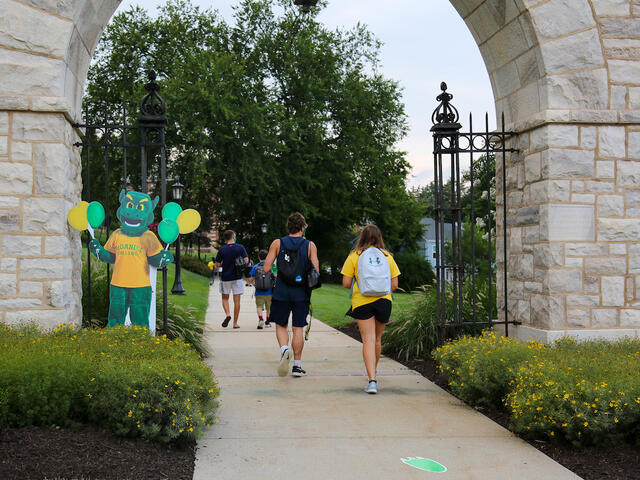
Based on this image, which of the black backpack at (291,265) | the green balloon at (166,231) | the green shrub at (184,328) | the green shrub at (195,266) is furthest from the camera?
the green shrub at (195,266)

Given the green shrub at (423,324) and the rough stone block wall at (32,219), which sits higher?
the rough stone block wall at (32,219)

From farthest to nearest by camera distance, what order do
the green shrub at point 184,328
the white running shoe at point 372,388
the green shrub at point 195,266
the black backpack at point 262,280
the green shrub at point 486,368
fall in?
the green shrub at point 195,266, the black backpack at point 262,280, the green shrub at point 184,328, the white running shoe at point 372,388, the green shrub at point 486,368

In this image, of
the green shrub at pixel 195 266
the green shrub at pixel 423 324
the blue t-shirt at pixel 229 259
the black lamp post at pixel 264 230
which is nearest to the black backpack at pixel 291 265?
the green shrub at pixel 423 324

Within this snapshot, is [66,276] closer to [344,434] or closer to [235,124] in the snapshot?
[344,434]

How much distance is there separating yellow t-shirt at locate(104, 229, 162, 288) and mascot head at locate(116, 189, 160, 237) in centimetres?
6

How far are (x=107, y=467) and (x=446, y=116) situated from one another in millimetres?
5297

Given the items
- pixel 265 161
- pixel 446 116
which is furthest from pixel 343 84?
pixel 446 116

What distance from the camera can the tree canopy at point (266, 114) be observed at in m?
26.3

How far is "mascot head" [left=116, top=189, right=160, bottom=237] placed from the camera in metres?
6.46

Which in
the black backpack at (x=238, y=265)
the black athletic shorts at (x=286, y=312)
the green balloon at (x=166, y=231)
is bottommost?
the black athletic shorts at (x=286, y=312)

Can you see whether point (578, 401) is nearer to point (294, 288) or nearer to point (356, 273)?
point (356, 273)

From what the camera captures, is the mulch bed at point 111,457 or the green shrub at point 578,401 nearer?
the mulch bed at point 111,457

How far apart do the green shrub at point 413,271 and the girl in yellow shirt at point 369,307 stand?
81.6ft

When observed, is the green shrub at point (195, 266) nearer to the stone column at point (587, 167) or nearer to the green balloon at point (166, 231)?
the green balloon at point (166, 231)
